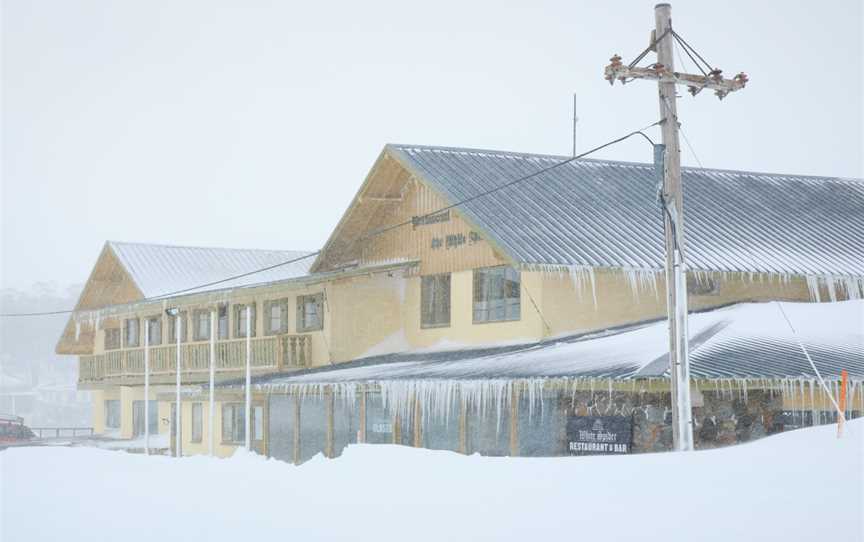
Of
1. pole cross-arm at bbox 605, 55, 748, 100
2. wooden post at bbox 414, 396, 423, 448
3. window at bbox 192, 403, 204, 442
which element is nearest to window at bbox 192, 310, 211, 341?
window at bbox 192, 403, 204, 442

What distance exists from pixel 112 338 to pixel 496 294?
24666mm

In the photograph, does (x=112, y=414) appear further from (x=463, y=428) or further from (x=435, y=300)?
(x=463, y=428)

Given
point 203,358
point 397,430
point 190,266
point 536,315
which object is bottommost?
point 397,430

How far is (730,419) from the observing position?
25406mm

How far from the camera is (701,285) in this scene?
3034cm

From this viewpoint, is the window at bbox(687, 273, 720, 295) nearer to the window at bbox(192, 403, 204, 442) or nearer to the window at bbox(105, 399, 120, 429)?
the window at bbox(192, 403, 204, 442)

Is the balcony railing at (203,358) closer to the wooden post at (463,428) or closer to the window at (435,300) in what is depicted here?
the window at (435,300)

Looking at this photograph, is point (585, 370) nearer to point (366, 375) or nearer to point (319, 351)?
point (366, 375)

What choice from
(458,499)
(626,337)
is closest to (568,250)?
(626,337)

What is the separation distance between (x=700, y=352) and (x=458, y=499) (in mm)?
9262

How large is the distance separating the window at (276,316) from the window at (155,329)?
25.5ft

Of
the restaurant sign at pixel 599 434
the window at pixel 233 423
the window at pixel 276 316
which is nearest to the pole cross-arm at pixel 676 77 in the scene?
the restaurant sign at pixel 599 434

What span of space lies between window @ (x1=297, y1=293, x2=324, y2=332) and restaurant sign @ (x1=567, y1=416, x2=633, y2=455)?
41.6 ft

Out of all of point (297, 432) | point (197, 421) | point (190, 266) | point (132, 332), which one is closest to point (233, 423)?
point (197, 421)
